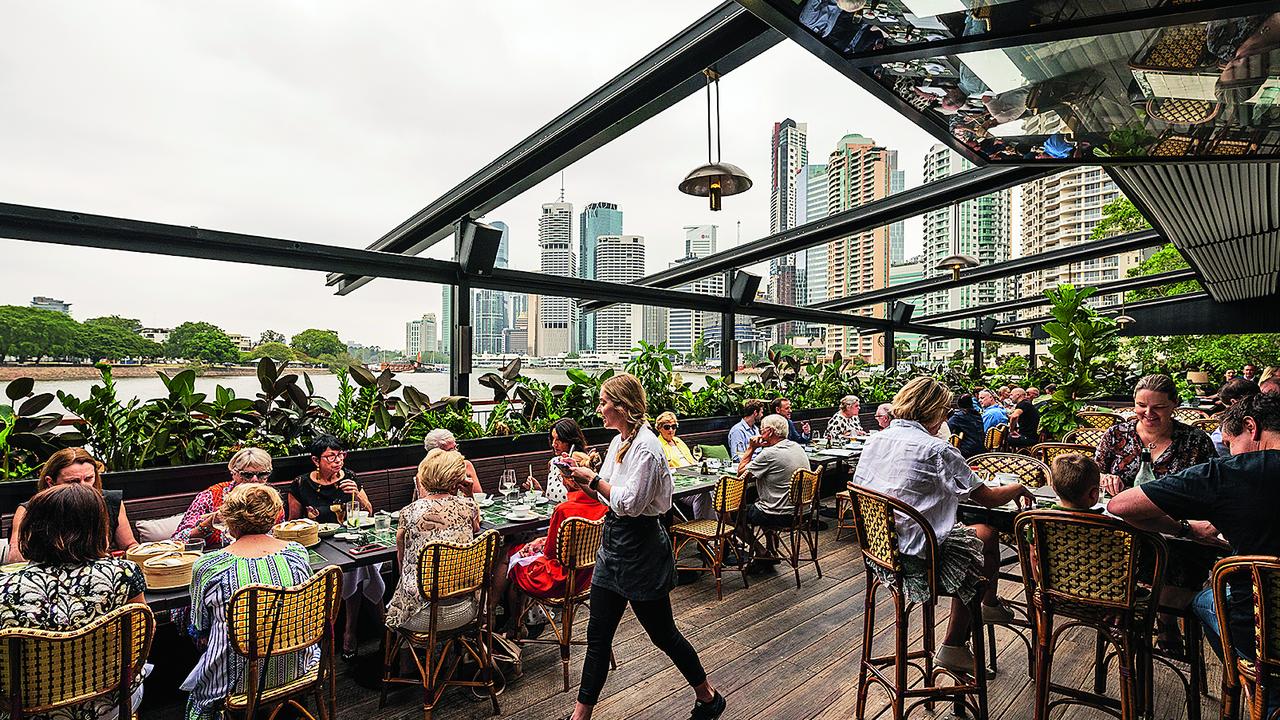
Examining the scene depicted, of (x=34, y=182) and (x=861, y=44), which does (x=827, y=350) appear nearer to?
(x=861, y=44)

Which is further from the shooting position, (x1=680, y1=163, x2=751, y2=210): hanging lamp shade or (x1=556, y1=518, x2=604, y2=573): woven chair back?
(x1=680, y1=163, x2=751, y2=210): hanging lamp shade

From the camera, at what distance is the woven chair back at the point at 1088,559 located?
234 centimetres

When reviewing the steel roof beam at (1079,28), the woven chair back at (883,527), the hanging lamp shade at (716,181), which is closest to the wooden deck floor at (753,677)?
the woven chair back at (883,527)

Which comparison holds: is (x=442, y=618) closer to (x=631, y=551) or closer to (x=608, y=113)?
(x=631, y=551)

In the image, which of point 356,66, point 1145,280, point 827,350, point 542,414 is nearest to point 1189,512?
point 542,414

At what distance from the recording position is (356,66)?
6.24 meters

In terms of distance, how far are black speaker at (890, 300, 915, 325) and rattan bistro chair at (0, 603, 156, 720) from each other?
1429 cm

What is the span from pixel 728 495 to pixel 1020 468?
216cm

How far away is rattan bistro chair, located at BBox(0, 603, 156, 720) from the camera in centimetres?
189

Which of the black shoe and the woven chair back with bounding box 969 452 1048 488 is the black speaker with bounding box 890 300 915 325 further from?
the black shoe

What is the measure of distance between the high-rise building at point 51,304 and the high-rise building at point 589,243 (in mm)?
4502

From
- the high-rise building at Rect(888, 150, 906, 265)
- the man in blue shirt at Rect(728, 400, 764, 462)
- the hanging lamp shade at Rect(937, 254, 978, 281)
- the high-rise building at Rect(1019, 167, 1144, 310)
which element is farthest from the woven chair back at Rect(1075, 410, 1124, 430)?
the high-rise building at Rect(1019, 167, 1144, 310)

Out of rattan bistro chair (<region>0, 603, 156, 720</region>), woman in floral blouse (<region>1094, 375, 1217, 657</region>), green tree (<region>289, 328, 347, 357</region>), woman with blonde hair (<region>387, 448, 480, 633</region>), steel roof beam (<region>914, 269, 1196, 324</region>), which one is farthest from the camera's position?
steel roof beam (<region>914, 269, 1196, 324</region>)

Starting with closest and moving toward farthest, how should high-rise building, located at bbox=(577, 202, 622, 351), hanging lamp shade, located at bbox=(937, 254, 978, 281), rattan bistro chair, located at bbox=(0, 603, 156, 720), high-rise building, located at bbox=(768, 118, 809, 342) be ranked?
rattan bistro chair, located at bbox=(0, 603, 156, 720) < high-rise building, located at bbox=(577, 202, 622, 351) < hanging lamp shade, located at bbox=(937, 254, 978, 281) < high-rise building, located at bbox=(768, 118, 809, 342)
